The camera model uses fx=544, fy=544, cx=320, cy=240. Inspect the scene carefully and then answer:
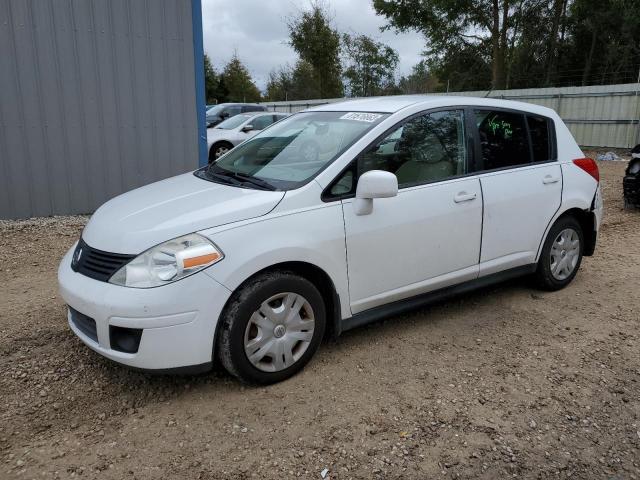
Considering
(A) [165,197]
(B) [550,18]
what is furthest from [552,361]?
(B) [550,18]

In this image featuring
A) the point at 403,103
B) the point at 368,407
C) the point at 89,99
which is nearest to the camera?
the point at 368,407

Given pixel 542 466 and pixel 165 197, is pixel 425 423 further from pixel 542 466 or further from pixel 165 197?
pixel 165 197

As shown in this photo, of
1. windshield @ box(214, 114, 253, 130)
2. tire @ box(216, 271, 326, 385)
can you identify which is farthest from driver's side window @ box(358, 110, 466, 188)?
windshield @ box(214, 114, 253, 130)

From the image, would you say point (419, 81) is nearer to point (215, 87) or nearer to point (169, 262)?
point (215, 87)

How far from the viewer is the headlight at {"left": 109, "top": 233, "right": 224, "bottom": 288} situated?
277cm

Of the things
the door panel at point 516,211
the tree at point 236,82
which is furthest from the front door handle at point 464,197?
the tree at point 236,82

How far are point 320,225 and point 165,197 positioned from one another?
3.35ft

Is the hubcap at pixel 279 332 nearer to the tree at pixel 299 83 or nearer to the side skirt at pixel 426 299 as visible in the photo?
the side skirt at pixel 426 299

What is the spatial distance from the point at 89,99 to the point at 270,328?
555 centimetres

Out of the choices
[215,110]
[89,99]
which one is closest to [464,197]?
[89,99]

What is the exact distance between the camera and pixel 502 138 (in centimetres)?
421

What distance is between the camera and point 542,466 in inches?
99.8

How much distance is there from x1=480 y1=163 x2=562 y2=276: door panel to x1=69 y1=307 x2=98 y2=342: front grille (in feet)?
8.75

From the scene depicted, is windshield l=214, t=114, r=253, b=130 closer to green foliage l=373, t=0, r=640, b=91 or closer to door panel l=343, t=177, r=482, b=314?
door panel l=343, t=177, r=482, b=314
